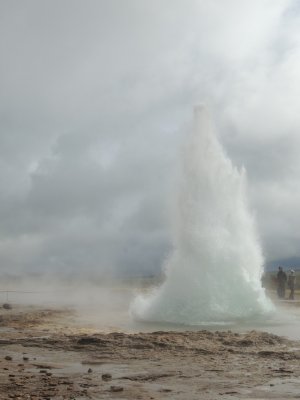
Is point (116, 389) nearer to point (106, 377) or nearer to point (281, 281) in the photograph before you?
point (106, 377)

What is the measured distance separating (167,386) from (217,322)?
933 cm

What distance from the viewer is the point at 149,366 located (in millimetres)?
9688

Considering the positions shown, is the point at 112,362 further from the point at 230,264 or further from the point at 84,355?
the point at 230,264

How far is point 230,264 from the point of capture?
63.1ft

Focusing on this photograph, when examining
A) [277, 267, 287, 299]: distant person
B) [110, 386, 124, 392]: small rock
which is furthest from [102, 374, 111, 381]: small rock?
[277, 267, 287, 299]: distant person

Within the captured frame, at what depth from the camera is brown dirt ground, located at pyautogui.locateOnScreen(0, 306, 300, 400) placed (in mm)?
7559

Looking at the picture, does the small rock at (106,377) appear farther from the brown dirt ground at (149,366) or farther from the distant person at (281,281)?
the distant person at (281,281)

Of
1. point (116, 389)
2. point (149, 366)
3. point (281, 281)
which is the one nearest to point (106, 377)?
point (116, 389)

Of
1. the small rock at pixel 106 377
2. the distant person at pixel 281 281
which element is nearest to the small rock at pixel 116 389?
the small rock at pixel 106 377

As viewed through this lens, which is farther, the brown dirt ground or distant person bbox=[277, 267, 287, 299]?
distant person bbox=[277, 267, 287, 299]

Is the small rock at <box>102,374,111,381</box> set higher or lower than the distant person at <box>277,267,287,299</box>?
lower

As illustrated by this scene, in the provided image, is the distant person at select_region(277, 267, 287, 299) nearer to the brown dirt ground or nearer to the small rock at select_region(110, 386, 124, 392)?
the brown dirt ground

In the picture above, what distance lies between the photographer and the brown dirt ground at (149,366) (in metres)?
7.56

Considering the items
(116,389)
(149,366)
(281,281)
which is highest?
(281,281)
